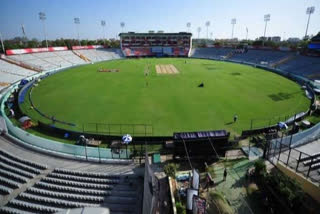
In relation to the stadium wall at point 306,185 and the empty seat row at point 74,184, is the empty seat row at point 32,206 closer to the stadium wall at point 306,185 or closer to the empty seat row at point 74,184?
the empty seat row at point 74,184

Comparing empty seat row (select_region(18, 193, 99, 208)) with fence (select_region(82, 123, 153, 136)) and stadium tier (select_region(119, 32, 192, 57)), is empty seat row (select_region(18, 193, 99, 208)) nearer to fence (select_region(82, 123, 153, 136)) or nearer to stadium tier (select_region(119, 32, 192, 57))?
fence (select_region(82, 123, 153, 136))

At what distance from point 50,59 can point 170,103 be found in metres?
58.2

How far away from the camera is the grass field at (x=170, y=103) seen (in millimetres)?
22922

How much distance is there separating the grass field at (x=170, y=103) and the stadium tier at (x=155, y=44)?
6467 centimetres

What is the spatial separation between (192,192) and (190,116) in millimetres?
14380

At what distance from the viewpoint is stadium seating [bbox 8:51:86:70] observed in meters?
58.5

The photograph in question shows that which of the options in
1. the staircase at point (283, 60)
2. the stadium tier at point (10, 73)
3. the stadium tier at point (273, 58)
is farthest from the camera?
the staircase at point (283, 60)

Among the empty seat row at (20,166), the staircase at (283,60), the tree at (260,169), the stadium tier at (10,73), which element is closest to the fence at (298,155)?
the tree at (260,169)

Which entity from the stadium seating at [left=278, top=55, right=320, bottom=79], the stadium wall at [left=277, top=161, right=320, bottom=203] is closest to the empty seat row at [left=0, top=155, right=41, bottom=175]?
the stadium wall at [left=277, top=161, right=320, bottom=203]

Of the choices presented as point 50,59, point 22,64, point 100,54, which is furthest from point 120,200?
point 100,54

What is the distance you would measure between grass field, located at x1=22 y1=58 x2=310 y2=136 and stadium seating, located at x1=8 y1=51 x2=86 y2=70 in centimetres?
2321

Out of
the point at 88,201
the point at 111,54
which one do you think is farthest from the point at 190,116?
the point at 111,54

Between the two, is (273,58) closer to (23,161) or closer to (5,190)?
(23,161)

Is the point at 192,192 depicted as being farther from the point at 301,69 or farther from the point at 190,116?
the point at 301,69
